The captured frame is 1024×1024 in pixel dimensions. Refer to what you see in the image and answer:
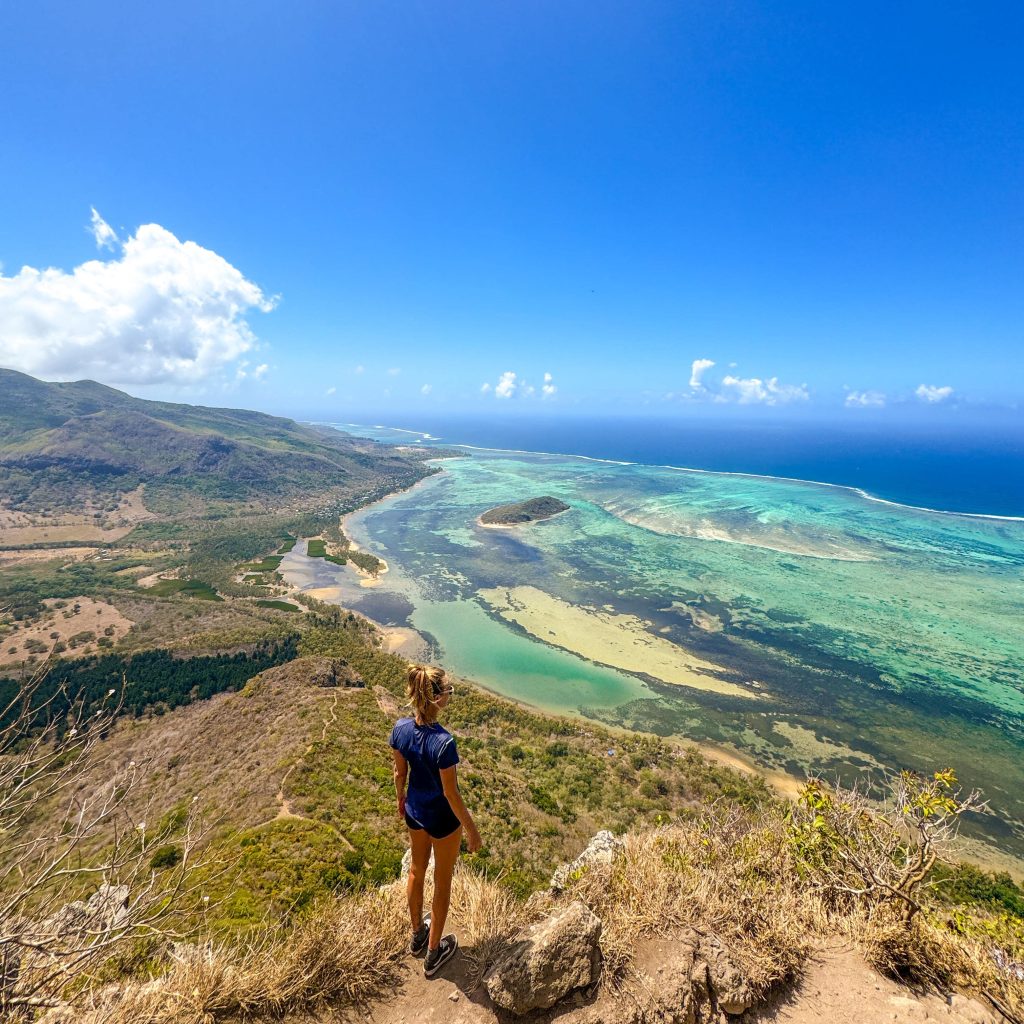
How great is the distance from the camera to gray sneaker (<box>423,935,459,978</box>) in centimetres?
366

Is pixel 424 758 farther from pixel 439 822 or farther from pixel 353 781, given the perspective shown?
pixel 353 781

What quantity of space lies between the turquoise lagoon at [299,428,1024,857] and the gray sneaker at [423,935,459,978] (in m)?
18.0

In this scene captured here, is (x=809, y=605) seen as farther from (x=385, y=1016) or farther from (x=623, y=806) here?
(x=385, y=1016)

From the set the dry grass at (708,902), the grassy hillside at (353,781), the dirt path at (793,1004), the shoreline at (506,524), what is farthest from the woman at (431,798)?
the shoreline at (506,524)

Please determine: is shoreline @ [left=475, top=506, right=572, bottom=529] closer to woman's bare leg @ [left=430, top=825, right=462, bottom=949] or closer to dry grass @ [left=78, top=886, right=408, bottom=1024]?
dry grass @ [left=78, top=886, right=408, bottom=1024]

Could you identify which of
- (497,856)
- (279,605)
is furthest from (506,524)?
Result: (497,856)

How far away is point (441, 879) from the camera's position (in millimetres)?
3668

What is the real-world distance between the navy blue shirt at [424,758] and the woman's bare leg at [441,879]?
34cm

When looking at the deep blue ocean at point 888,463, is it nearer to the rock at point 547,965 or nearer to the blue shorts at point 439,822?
the rock at point 547,965

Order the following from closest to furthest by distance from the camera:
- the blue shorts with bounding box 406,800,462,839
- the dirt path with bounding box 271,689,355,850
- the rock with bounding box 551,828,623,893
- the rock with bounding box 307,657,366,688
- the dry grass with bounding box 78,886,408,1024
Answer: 1. the dry grass with bounding box 78,886,408,1024
2. the blue shorts with bounding box 406,800,462,839
3. the rock with bounding box 551,828,623,893
4. the dirt path with bounding box 271,689,355,850
5. the rock with bounding box 307,657,366,688

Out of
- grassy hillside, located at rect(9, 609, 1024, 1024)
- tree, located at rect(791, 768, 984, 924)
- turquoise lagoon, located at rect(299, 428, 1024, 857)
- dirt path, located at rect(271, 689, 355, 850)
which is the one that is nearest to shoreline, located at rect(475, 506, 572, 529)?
turquoise lagoon, located at rect(299, 428, 1024, 857)

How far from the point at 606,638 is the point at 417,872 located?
113 ft

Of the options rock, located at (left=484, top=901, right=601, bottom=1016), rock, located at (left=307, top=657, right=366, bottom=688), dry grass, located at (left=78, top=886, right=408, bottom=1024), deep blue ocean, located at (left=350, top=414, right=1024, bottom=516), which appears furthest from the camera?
deep blue ocean, located at (left=350, top=414, right=1024, bottom=516)

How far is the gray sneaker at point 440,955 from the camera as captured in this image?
3.66 metres
